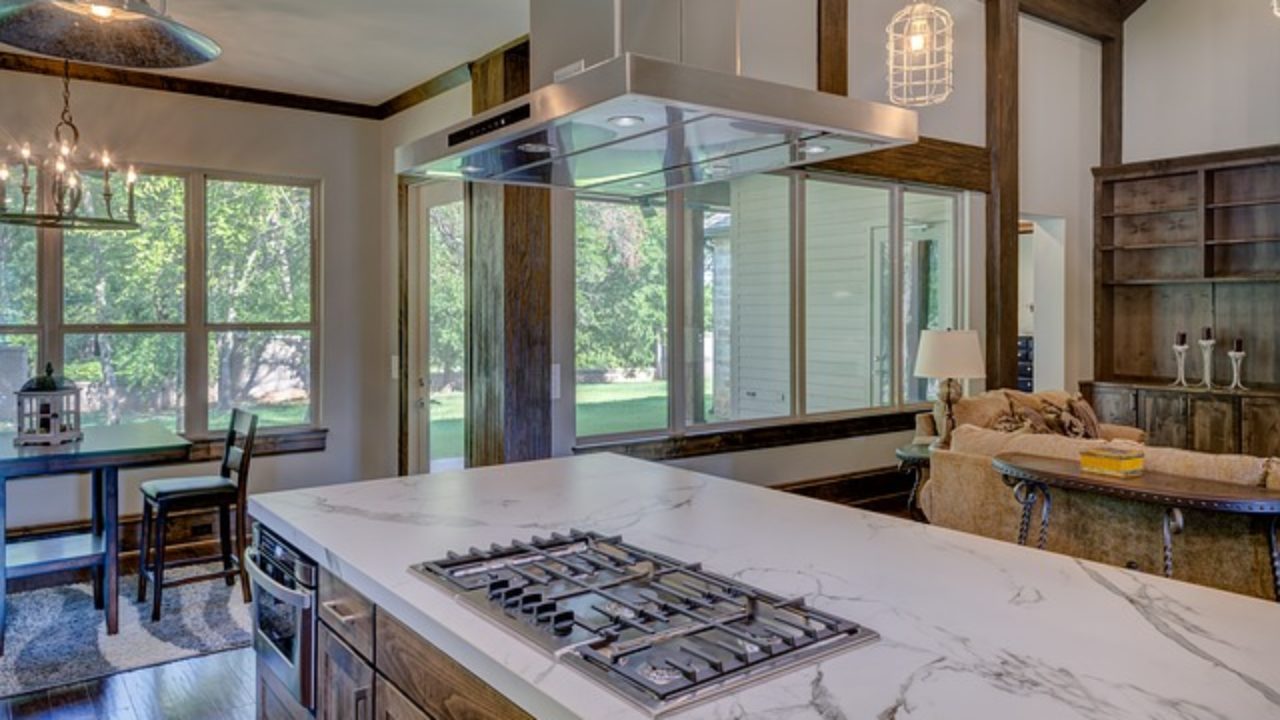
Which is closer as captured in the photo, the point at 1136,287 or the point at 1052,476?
the point at 1052,476

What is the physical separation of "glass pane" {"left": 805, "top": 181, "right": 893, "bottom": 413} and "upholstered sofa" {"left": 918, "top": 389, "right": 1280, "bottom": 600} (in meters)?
1.74

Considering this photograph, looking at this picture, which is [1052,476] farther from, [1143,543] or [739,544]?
[739,544]

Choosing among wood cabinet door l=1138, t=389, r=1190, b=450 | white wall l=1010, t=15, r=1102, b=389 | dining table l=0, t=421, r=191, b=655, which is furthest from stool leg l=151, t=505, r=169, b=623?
wood cabinet door l=1138, t=389, r=1190, b=450

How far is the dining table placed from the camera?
348 cm

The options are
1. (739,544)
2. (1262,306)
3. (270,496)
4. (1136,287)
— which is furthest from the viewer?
(1136,287)

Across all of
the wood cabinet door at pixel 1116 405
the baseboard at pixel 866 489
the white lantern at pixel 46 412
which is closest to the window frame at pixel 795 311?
the baseboard at pixel 866 489

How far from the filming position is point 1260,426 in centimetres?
623

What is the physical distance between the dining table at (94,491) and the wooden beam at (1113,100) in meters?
7.56

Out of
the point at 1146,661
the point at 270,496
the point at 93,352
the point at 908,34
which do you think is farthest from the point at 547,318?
the point at 1146,661

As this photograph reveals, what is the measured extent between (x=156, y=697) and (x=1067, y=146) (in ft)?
24.7

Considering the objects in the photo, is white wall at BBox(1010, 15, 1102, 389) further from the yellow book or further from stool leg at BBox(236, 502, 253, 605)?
stool leg at BBox(236, 502, 253, 605)

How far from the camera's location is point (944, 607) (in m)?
1.45

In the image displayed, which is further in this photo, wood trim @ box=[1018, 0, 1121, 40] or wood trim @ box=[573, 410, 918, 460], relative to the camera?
wood trim @ box=[1018, 0, 1121, 40]

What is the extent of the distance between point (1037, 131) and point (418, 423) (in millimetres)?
5482
